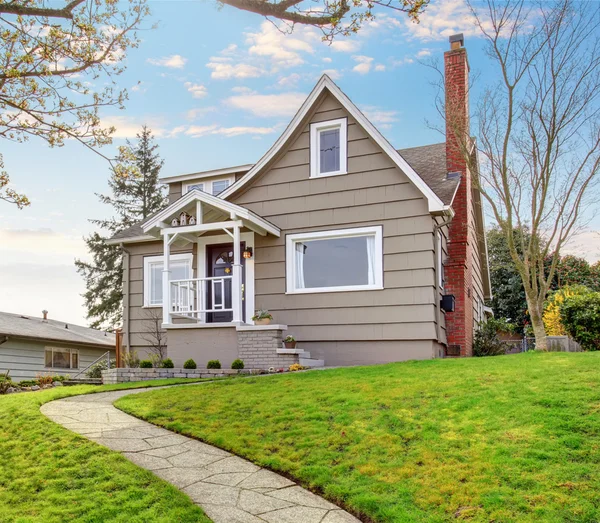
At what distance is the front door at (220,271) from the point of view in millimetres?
14172

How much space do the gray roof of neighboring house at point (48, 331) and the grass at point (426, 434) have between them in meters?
13.3

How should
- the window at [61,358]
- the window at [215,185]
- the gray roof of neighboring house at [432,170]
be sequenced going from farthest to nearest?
the window at [61,358] → the window at [215,185] → the gray roof of neighboring house at [432,170]

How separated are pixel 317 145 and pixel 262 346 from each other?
4747 millimetres

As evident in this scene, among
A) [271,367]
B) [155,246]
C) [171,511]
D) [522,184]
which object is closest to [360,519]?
[171,511]

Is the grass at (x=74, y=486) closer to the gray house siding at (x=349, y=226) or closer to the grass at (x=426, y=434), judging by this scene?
the grass at (x=426, y=434)

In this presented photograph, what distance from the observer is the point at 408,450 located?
5.62m

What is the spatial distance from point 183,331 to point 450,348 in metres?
A: 6.08

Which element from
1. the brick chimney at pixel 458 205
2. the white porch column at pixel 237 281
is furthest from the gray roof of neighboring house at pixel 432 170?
the white porch column at pixel 237 281

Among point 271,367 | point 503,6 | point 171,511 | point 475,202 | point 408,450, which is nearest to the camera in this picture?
point 171,511

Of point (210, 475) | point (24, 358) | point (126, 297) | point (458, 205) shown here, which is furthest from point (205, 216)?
point (24, 358)

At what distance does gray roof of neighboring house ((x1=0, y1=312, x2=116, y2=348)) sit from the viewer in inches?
802

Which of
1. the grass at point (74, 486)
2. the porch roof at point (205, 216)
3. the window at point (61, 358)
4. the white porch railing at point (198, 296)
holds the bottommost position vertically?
the grass at point (74, 486)

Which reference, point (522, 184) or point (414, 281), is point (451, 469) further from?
point (522, 184)

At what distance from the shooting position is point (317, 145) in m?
13.6
